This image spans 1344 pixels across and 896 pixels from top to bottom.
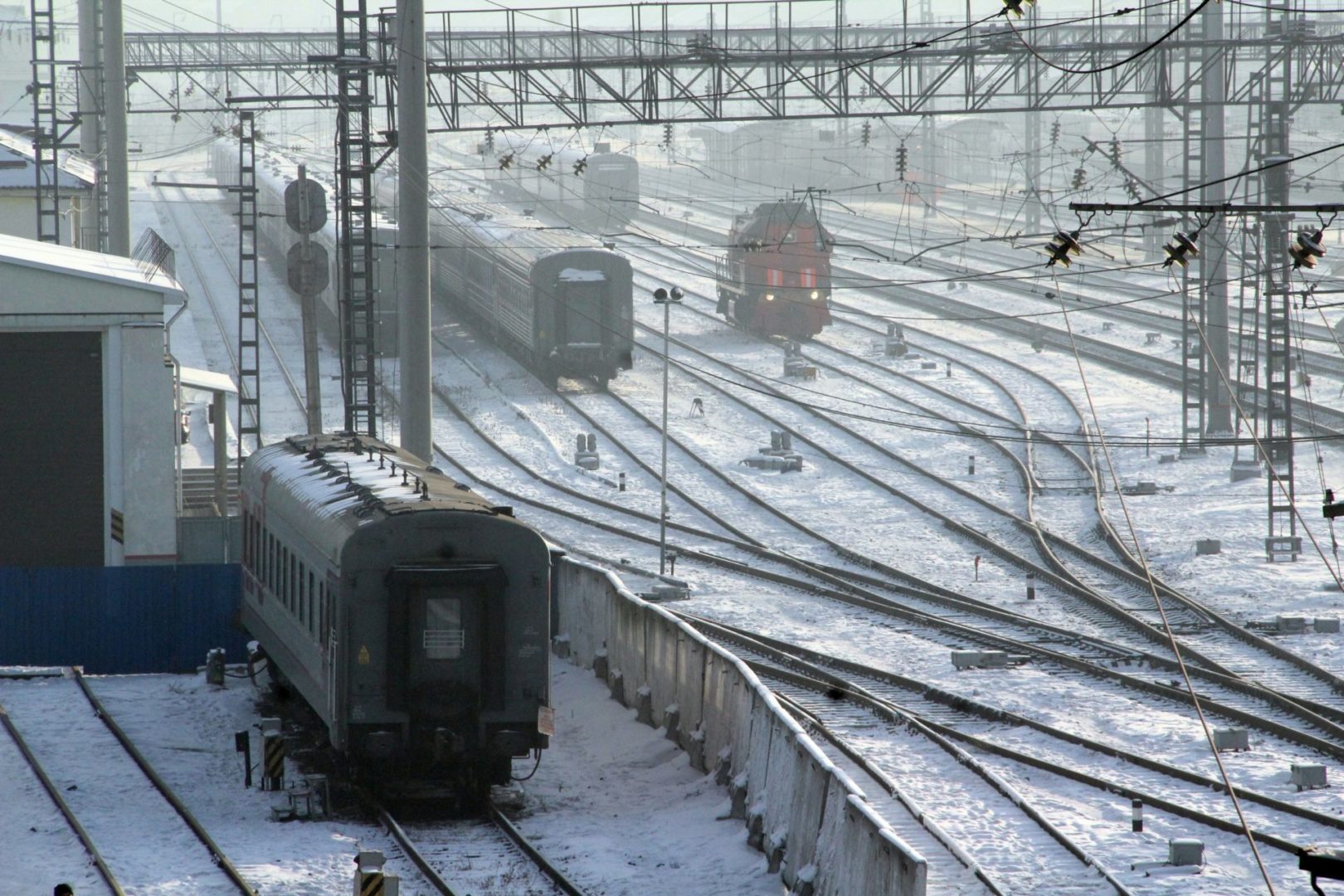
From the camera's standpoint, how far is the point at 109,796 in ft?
53.3

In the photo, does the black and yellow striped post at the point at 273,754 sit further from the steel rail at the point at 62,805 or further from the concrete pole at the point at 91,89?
the concrete pole at the point at 91,89

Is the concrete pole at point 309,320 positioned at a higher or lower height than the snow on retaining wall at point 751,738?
higher

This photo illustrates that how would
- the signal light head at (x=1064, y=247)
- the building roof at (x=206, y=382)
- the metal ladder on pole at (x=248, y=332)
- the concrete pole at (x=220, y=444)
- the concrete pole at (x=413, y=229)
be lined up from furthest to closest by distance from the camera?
the building roof at (x=206, y=382)
the concrete pole at (x=220, y=444)
the metal ladder on pole at (x=248, y=332)
the concrete pole at (x=413, y=229)
the signal light head at (x=1064, y=247)

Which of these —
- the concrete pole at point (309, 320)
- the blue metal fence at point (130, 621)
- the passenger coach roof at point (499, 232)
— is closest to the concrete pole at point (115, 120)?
the concrete pole at point (309, 320)

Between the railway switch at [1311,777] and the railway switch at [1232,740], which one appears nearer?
the railway switch at [1311,777]

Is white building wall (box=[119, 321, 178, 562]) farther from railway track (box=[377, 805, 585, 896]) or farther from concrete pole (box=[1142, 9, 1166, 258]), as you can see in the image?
concrete pole (box=[1142, 9, 1166, 258])

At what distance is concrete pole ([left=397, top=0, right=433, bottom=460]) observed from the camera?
989 inches

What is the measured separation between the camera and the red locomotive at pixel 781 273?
2005 inches

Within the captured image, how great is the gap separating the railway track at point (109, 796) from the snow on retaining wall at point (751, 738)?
4.13 meters

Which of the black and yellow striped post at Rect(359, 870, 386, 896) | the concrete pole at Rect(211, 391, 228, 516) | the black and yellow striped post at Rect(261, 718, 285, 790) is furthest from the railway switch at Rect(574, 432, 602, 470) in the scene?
the black and yellow striped post at Rect(359, 870, 386, 896)

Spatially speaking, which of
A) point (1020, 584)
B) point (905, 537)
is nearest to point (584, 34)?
point (905, 537)

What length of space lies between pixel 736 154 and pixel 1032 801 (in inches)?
3517

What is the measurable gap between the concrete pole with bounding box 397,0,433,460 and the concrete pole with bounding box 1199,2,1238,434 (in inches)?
606

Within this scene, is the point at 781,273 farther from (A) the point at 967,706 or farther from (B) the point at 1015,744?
(B) the point at 1015,744
